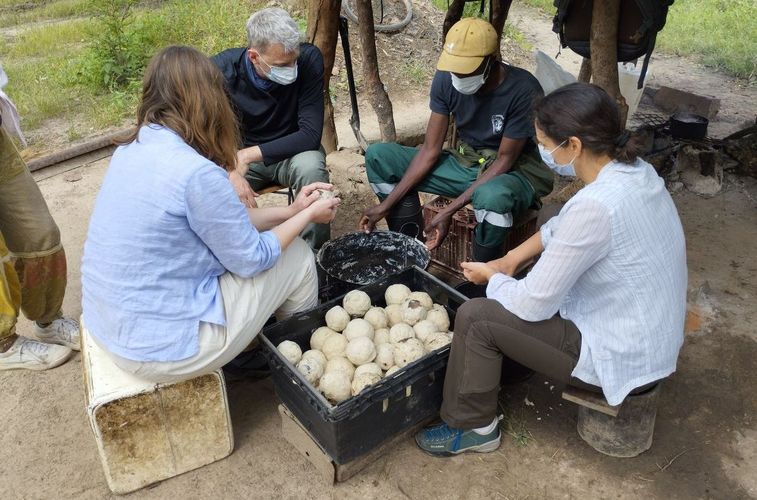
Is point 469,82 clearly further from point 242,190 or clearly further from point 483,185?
point 242,190

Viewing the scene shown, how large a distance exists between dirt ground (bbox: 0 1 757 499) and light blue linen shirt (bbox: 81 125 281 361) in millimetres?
658

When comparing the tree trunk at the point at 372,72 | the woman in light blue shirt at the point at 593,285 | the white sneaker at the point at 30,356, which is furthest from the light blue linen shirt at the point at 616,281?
the tree trunk at the point at 372,72

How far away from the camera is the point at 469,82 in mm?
3240

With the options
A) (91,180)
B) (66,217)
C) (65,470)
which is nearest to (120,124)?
(91,180)

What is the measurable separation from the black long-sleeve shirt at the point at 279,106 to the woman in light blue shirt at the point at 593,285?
1.68 m

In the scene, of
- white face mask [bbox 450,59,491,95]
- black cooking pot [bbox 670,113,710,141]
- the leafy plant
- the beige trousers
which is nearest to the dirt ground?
the beige trousers

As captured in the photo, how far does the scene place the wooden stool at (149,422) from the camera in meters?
2.25

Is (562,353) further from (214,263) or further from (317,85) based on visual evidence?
(317,85)

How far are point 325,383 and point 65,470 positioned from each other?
114cm

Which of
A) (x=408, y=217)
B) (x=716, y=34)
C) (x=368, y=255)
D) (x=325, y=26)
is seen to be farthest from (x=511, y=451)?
(x=716, y=34)

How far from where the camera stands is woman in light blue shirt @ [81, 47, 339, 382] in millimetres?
2115

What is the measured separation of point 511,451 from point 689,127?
151 inches

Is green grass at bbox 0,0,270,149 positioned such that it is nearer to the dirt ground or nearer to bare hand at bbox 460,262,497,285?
the dirt ground

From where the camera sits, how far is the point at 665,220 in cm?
210
